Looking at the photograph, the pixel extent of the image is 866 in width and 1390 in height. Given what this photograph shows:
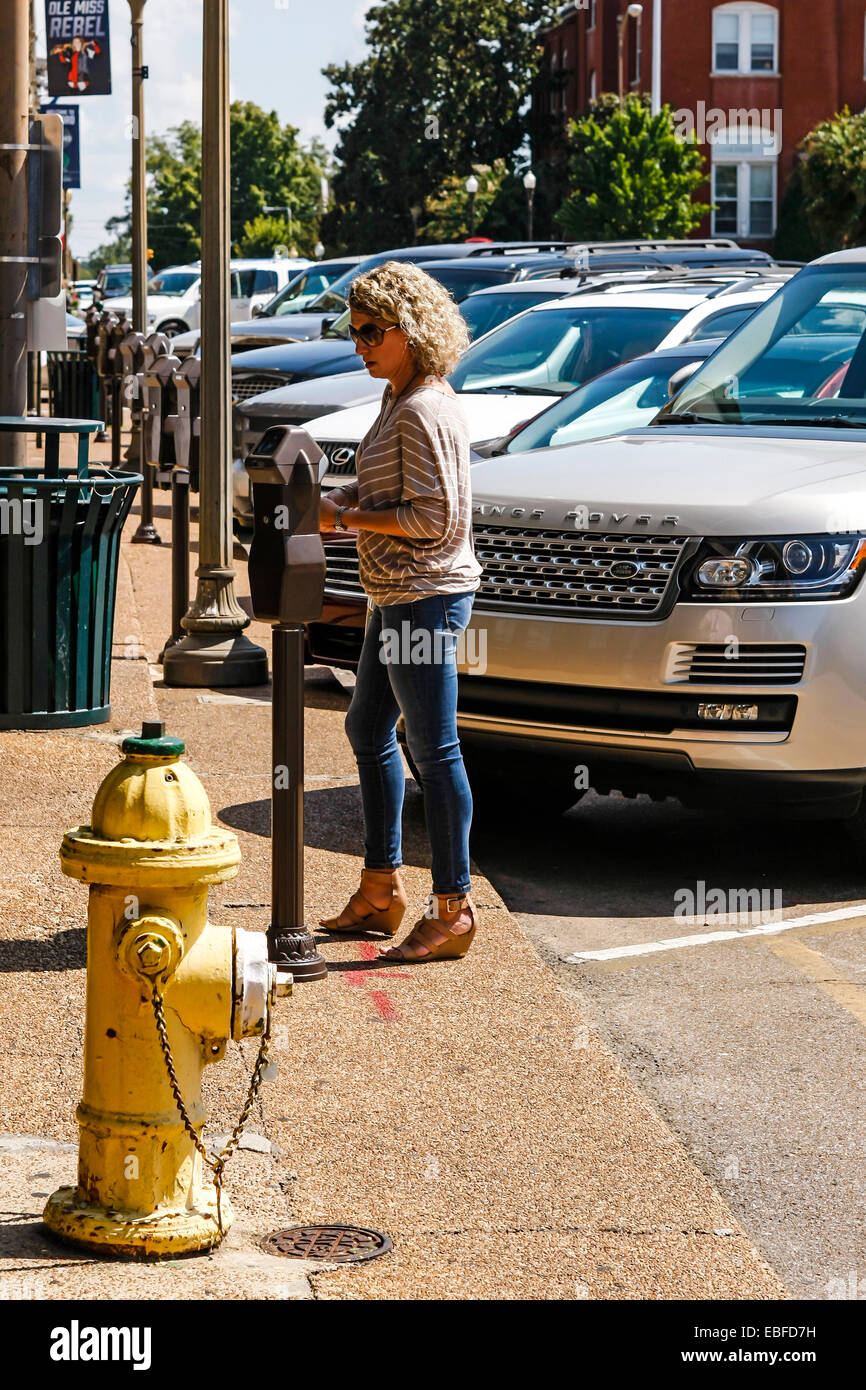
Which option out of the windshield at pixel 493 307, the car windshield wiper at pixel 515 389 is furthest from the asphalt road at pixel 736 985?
the windshield at pixel 493 307

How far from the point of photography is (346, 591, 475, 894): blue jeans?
564cm

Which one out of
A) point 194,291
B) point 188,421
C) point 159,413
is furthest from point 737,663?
point 194,291

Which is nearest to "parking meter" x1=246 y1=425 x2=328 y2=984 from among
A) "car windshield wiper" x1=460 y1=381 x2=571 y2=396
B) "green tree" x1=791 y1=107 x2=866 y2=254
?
"car windshield wiper" x1=460 y1=381 x2=571 y2=396

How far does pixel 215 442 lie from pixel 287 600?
4.60 m

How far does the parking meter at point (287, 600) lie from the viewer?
207 inches

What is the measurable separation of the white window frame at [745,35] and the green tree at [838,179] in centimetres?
555

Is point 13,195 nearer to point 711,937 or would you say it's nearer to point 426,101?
point 711,937

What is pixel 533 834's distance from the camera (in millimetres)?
7762

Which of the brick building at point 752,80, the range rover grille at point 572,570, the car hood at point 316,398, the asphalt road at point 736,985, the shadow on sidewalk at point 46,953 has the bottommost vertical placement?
the asphalt road at point 736,985

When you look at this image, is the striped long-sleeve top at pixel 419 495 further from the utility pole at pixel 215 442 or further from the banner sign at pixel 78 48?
the banner sign at pixel 78 48

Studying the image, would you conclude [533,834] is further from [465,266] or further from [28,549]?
[465,266]

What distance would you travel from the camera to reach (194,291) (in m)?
39.8

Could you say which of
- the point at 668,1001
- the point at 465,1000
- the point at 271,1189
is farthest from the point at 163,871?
the point at 668,1001

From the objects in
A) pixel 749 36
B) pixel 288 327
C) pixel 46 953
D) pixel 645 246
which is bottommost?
pixel 46 953
